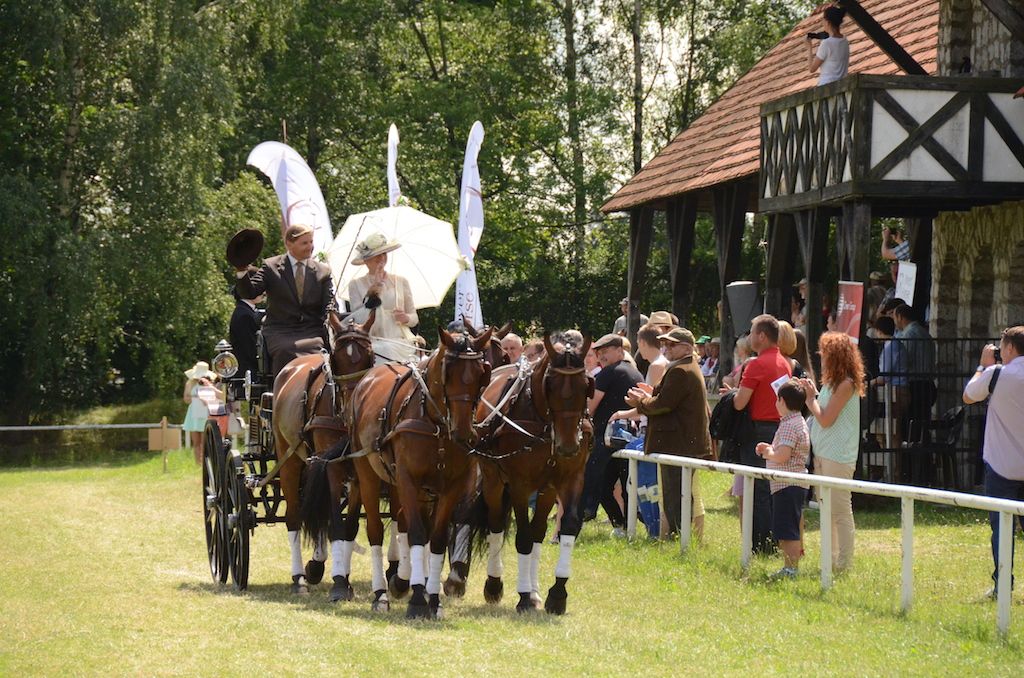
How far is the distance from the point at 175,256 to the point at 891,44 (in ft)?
58.5

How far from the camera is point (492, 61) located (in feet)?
140

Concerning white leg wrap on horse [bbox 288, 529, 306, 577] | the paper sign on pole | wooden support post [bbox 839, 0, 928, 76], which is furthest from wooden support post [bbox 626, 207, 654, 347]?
white leg wrap on horse [bbox 288, 529, 306, 577]

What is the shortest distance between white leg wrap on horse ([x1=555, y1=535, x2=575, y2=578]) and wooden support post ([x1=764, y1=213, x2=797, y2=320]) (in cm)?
1024

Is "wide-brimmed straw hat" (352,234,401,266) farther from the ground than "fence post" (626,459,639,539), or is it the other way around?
"wide-brimmed straw hat" (352,234,401,266)

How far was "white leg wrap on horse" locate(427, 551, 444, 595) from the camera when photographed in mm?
10000

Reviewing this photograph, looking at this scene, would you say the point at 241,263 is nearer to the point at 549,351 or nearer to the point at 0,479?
the point at 549,351

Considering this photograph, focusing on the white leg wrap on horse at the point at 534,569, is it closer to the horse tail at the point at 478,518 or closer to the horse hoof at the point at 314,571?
the horse tail at the point at 478,518

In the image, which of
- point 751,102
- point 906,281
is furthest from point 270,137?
point 906,281

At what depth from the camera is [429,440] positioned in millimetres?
10031

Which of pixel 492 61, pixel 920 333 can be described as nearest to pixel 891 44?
pixel 920 333

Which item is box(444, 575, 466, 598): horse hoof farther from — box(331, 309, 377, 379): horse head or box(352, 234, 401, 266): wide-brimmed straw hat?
box(352, 234, 401, 266): wide-brimmed straw hat

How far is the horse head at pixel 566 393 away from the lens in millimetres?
9750

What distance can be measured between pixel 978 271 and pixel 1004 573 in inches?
407

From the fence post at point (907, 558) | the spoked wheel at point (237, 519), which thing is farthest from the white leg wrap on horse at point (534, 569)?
the fence post at point (907, 558)
